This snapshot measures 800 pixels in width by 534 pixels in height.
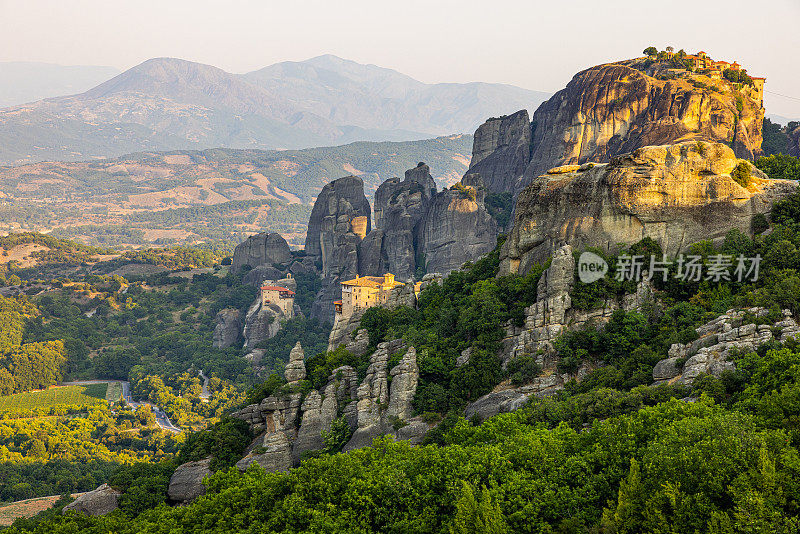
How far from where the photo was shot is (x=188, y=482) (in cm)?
3984

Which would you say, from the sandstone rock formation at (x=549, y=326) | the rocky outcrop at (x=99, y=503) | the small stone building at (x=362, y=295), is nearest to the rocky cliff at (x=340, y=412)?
the sandstone rock formation at (x=549, y=326)

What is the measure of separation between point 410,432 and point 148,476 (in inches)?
587

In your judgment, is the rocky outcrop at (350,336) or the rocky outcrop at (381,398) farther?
the rocky outcrop at (350,336)

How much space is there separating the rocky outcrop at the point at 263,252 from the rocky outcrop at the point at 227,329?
744 inches

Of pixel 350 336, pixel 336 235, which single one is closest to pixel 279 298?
pixel 336 235

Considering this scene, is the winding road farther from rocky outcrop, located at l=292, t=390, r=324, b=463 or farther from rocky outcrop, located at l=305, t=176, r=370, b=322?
rocky outcrop, located at l=292, t=390, r=324, b=463

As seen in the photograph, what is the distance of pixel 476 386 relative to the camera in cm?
3762

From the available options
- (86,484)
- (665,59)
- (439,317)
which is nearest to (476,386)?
(439,317)

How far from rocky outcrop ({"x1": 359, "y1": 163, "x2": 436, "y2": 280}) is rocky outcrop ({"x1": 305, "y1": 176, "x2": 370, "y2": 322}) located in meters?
2.70

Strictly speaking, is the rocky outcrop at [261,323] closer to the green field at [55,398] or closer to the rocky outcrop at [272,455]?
the green field at [55,398]

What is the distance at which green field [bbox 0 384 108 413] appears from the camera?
84.2 metres

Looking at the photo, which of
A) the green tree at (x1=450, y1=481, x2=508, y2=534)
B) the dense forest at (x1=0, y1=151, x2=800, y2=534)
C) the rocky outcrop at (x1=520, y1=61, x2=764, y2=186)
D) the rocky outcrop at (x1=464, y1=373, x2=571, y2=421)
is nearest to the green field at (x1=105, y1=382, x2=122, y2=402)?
the dense forest at (x1=0, y1=151, x2=800, y2=534)

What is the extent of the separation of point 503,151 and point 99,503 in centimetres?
7726

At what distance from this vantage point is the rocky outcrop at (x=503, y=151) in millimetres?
101312
